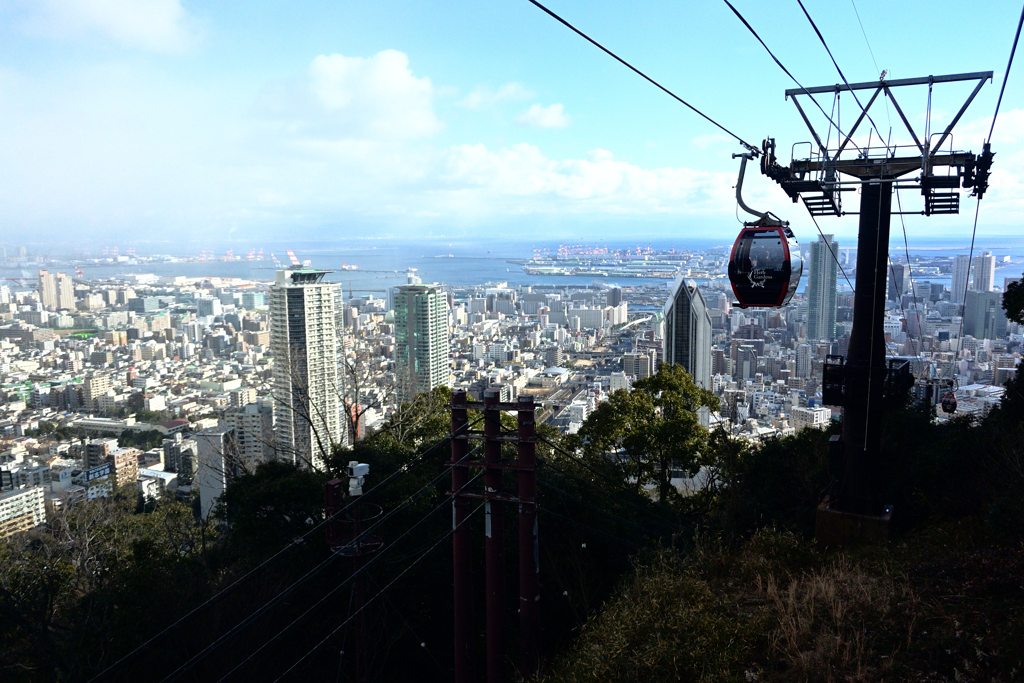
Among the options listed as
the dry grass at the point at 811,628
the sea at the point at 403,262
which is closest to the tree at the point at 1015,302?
the dry grass at the point at 811,628

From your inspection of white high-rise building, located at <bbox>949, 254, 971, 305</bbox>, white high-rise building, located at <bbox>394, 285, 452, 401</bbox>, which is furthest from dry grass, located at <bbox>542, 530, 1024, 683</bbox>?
white high-rise building, located at <bbox>949, 254, 971, 305</bbox>

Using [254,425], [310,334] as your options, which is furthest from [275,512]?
[310,334]

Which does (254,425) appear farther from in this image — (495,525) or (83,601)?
(495,525)

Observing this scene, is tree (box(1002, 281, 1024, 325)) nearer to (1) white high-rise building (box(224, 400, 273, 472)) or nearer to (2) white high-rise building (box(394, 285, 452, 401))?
(1) white high-rise building (box(224, 400, 273, 472))

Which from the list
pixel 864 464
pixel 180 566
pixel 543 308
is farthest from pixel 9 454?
pixel 543 308

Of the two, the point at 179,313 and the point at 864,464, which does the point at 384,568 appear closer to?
the point at 864,464

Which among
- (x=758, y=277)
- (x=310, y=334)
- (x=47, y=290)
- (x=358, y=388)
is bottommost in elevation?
(x=310, y=334)
